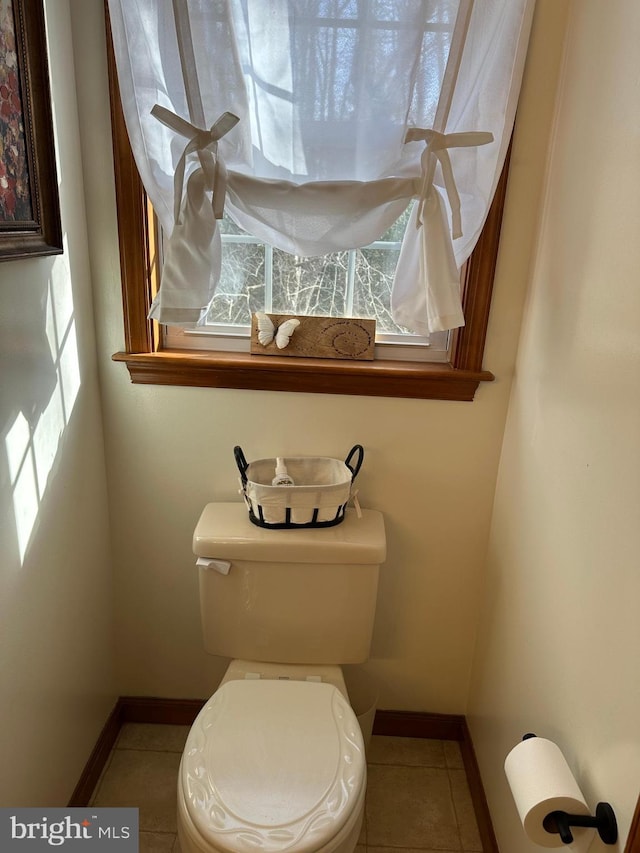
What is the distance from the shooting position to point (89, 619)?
5.19 ft

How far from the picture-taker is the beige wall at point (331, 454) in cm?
144

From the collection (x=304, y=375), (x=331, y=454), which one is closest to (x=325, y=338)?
(x=304, y=375)

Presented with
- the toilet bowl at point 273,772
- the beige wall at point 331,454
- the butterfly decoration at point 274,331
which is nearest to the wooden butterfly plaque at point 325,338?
the butterfly decoration at point 274,331

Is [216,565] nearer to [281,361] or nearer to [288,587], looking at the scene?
[288,587]

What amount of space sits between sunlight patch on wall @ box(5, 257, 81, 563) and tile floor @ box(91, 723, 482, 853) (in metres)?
0.84

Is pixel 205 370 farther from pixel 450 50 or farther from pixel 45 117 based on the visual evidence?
pixel 450 50

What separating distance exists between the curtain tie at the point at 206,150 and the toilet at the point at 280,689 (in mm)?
764

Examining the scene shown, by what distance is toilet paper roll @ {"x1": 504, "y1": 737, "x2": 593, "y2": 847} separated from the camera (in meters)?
0.91

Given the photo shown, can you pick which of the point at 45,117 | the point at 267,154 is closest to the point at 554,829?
the point at 267,154

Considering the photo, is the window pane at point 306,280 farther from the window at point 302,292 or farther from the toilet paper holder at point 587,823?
the toilet paper holder at point 587,823

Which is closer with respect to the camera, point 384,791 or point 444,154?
point 444,154

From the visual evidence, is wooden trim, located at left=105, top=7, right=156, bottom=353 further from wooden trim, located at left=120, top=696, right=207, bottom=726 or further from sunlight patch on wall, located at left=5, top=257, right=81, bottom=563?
wooden trim, located at left=120, top=696, right=207, bottom=726

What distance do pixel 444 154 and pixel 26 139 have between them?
2.68ft

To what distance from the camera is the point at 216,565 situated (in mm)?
1444
